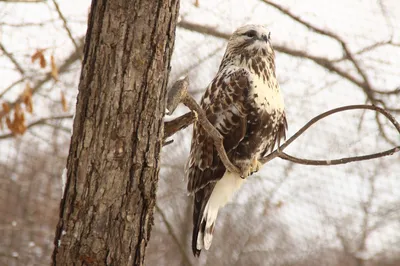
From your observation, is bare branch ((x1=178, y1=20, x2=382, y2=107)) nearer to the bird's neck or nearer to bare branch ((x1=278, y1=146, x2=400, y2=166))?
the bird's neck

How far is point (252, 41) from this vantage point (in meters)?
3.69

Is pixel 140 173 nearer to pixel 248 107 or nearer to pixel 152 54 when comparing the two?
pixel 152 54

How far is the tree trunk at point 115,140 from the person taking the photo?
79.4 inches

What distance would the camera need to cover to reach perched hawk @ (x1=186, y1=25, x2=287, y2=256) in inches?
134

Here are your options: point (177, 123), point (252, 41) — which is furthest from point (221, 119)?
point (177, 123)

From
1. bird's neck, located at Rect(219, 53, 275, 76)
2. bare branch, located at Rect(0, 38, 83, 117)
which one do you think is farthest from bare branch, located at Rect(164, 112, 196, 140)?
bare branch, located at Rect(0, 38, 83, 117)

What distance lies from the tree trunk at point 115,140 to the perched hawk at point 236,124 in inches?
52.7

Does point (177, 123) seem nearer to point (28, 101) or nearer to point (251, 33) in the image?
point (251, 33)

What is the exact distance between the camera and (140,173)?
6.72 ft

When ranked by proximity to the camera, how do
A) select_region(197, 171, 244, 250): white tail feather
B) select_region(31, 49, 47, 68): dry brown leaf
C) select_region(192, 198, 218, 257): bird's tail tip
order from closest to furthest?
select_region(192, 198, 218, 257): bird's tail tip, select_region(197, 171, 244, 250): white tail feather, select_region(31, 49, 47, 68): dry brown leaf

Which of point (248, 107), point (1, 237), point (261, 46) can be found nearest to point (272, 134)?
point (248, 107)

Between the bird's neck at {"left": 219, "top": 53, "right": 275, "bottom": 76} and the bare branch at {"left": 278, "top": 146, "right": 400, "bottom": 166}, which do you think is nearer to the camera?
the bare branch at {"left": 278, "top": 146, "right": 400, "bottom": 166}

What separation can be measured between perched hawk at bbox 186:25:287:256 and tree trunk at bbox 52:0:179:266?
52.7 inches

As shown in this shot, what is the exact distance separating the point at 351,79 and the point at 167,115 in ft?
10.3
